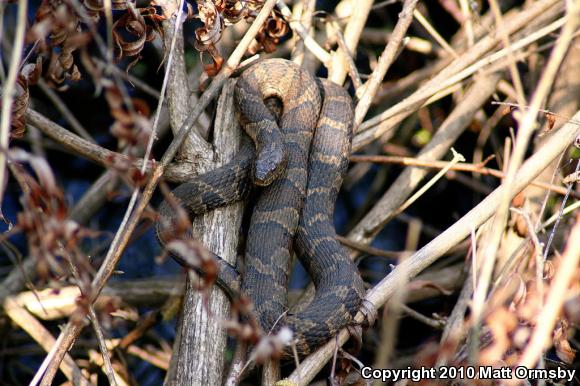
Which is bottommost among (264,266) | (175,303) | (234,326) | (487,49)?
(175,303)

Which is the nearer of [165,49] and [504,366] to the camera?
[504,366]

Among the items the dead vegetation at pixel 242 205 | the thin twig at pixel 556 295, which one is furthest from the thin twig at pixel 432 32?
the thin twig at pixel 556 295

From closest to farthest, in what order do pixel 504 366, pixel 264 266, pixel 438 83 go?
pixel 504 366
pixel 264 266
pixel 438 83

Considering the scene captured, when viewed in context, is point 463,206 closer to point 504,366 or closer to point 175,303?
point 175,303

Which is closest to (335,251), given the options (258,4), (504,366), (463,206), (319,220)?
(319,220)

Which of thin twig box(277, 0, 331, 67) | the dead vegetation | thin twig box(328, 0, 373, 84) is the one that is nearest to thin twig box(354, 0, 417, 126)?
the dead vegetation

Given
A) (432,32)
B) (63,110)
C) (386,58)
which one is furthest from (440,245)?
(63,110)

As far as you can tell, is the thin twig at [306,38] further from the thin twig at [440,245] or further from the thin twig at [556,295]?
the thin twig at [556,295]
